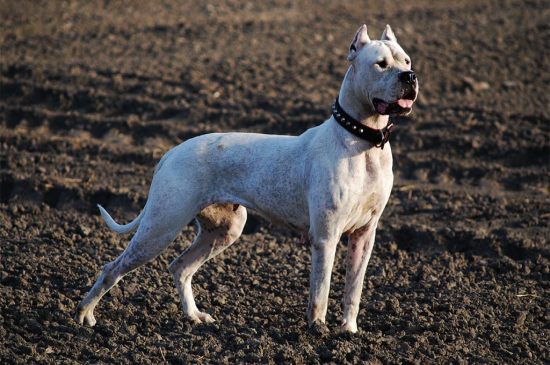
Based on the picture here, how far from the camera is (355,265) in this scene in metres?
6.33

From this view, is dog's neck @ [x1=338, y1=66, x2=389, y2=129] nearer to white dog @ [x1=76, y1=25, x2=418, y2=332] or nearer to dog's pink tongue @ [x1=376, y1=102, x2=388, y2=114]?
white dog @ [x1=76, y1=25, x2=418, y2=332]

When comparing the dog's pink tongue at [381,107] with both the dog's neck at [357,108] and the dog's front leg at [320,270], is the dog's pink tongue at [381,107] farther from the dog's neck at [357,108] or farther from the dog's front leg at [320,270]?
the dog's front leg at [320,270]

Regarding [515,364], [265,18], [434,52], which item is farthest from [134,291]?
[265,18]

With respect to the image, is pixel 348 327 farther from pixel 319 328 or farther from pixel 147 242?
pixel 147 242

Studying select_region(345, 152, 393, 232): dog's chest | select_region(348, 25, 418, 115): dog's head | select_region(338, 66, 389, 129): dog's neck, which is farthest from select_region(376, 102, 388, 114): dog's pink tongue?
select_region(345, 152, 393, 232): dog's chest

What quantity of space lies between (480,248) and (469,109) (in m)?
3.99

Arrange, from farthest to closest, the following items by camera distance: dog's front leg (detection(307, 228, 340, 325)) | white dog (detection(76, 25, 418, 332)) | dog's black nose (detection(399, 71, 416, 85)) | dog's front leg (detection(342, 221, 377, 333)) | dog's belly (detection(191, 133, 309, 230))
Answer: dog's front leg (detection(342, 221, 377, 333)), dog's belly (detection(191, 133, 309, 230)), dog's front leg (detection(307, 228, 340, 325)), white dog (detection(76, 25, 418, 332)), dog's black nose (detection(399, 71, 416, 85))

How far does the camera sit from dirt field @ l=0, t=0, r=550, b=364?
21.2ft

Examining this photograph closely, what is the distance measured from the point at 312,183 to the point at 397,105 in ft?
2.42

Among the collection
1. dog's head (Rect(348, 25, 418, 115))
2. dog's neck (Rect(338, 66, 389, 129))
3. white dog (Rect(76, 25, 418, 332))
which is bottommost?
white dog (Rect(76, 25, 418, 332))

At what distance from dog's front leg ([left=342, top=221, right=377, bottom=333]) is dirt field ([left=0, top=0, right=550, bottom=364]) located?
16 centimetres

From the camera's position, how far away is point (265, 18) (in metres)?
17.2

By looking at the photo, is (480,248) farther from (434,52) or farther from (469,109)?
(434,52)

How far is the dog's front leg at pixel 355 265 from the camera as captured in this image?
6.31 meters
